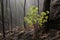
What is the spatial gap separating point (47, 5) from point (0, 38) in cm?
218

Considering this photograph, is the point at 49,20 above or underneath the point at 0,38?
above

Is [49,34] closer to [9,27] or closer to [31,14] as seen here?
[31,14]

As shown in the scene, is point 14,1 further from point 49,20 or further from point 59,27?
point 59,27

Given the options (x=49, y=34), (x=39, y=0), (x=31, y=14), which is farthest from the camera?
(x=39, y=0)

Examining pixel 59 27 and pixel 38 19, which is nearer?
pixel 38 19

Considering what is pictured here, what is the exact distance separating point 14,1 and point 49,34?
7.86 feet

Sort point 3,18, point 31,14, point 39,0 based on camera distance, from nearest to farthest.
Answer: point 31,14 < point 39,0 < point 3,18

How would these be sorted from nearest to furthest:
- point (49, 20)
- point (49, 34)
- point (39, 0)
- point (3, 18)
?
1. point (49, 34)
2. point (49, 20)
3. point (39, 0)
4. point (3, 18)

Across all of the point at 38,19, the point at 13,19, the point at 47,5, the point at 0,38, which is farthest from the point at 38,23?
the point at 13,19

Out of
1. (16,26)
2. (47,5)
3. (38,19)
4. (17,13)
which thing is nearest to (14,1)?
(17,13)

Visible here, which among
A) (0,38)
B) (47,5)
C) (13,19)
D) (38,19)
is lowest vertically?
(0,38)

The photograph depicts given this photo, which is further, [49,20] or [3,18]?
[3,18]

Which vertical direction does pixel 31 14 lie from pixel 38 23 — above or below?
above

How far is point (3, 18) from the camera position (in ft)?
19.9
